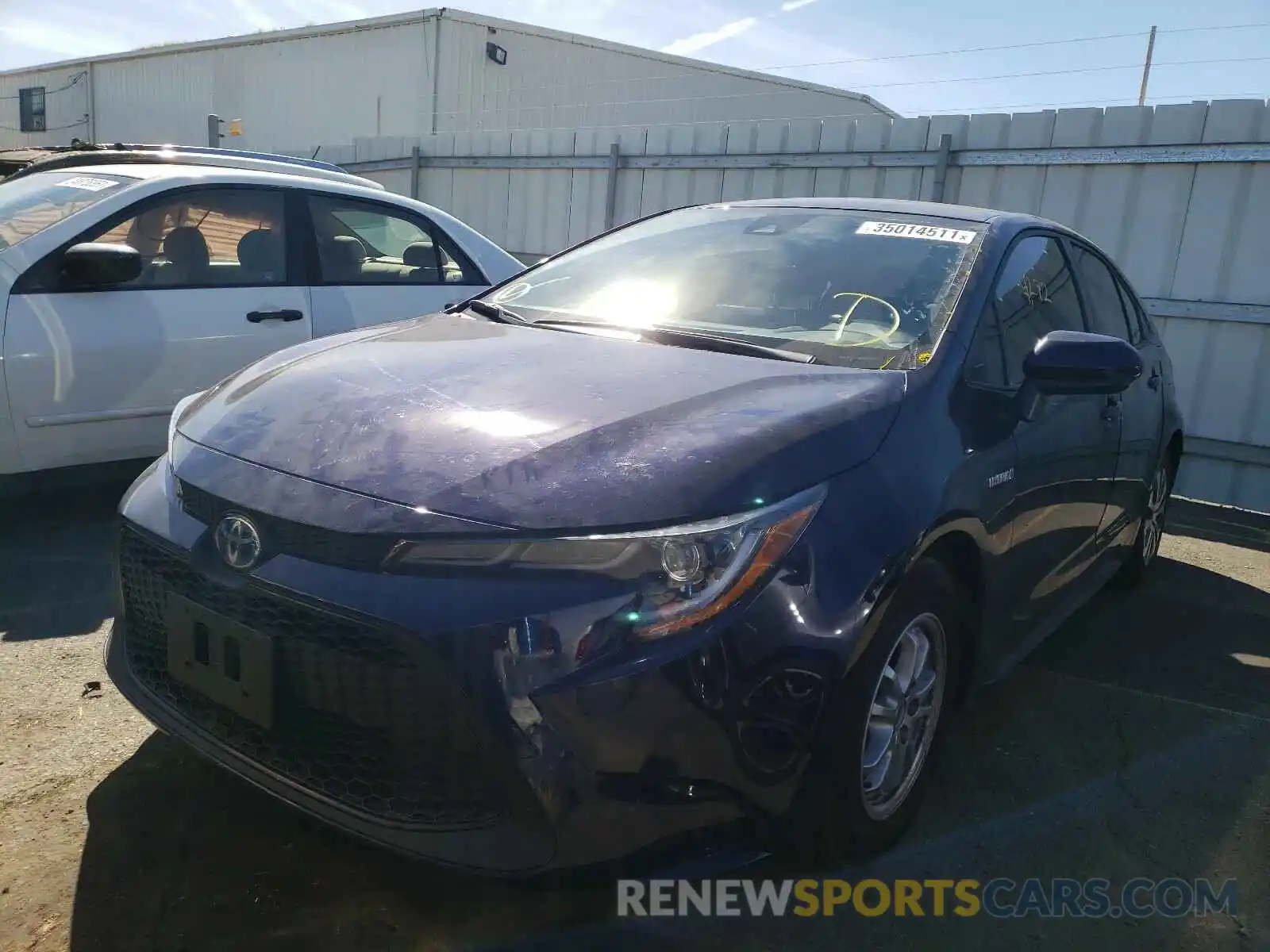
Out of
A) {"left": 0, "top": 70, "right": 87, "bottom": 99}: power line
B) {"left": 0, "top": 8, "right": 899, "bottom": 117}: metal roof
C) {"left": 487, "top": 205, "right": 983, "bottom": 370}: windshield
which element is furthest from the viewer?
{"left": 0, "top": 70, "right": 87, "bottom": 99}: power line

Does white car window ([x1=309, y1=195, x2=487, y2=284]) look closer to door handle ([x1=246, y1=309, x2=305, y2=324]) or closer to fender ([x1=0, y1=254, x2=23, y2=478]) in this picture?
door handle ([x1=246, y1=309, x2=305, y2=324])

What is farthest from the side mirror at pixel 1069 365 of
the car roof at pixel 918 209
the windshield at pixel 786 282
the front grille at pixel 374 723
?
the front grille at pixel 374 723

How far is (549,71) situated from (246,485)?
66.2 feet

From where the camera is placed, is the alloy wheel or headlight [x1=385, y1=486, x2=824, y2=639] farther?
the alloy wheel

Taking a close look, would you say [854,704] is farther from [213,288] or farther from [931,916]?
[213,288]

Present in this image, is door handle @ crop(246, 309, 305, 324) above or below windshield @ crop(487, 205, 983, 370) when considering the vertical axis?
below

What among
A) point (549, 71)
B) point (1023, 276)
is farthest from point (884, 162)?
point (549, 71)

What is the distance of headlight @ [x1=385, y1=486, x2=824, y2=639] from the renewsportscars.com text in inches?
22.6

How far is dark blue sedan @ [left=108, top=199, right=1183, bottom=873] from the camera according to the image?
5.66 ft

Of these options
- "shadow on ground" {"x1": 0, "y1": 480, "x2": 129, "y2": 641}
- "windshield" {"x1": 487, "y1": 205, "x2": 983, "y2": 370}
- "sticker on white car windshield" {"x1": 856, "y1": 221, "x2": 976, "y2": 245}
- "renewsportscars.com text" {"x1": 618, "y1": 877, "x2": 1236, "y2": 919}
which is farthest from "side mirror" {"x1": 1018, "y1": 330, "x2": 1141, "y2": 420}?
"shadow on ground" {"x1": 0, "y1": 480, "x2": 129, "y2": 641}

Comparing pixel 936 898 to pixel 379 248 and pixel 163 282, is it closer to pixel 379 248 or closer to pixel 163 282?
pixel 163 282

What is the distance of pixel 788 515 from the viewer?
190 cm

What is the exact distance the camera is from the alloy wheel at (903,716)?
2.23 meters

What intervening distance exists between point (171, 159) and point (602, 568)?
4.21 metres
